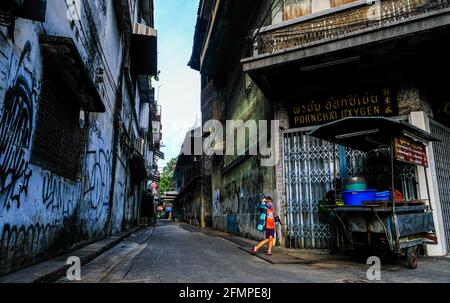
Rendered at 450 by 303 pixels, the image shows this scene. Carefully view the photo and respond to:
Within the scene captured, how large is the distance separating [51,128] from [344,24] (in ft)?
25.3

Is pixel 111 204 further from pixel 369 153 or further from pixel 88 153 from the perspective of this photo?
pixel 369 153

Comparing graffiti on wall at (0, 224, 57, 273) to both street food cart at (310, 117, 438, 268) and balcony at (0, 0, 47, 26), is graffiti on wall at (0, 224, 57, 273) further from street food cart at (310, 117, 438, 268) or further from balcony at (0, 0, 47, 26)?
street food cart at (310, 117, 438, 268)

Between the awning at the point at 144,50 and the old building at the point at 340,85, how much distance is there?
6.96 metres

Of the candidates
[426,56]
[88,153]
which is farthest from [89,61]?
[426,56]

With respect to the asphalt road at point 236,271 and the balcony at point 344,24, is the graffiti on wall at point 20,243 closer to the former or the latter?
the asphalt road at point 236,271

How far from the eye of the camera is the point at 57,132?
230 inches

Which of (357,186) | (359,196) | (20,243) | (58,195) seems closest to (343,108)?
(357,186)

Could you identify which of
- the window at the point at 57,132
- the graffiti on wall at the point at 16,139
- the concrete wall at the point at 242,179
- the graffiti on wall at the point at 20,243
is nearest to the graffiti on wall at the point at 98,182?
the window at the point at 57,132

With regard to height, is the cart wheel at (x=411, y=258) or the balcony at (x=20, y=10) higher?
the balcony at (x=20, y=10)

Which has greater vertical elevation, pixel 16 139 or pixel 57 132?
pixel 57 132

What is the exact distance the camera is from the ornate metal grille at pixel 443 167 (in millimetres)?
Result: 7773

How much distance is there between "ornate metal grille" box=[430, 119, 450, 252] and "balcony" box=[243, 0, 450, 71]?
108 inches

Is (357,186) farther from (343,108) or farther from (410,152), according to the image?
(343,108)

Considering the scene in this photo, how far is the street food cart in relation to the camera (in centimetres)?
582
